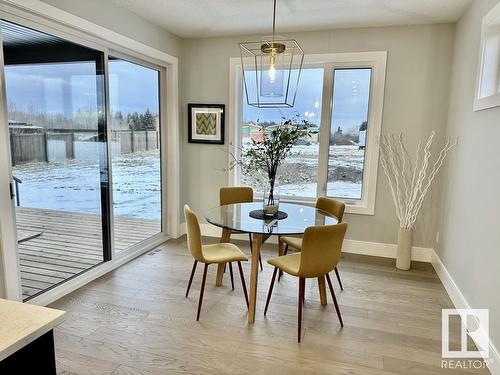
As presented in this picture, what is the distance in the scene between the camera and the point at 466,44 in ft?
10.4

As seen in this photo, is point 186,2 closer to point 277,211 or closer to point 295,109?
point 295,109

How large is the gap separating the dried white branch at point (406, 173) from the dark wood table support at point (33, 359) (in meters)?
3.56

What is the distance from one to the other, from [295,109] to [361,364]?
2.98 metres

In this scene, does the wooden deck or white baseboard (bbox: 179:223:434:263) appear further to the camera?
white baseboard (bbox: 179:223:434:263)

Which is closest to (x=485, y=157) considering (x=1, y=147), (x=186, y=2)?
(x=186, y=2)

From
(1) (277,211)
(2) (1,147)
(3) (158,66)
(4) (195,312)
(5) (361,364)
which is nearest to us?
(5) (361,364)

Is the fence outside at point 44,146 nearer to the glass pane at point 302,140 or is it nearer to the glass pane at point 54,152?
the glass pane at point 54,152

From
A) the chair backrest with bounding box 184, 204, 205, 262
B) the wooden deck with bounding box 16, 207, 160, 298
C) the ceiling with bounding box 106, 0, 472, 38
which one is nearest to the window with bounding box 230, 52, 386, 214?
the ceiling with bounding box 106, 0, 472, 38

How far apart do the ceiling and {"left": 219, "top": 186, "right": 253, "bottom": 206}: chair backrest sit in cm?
185

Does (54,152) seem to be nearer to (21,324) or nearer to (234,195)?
(234,195)

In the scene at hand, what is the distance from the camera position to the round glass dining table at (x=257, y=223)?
2.54m

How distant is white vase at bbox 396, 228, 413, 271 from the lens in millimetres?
3648

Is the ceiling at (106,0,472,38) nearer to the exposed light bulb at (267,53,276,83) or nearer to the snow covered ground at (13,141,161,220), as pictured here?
the exposed light bulb at (267,53,276,83)

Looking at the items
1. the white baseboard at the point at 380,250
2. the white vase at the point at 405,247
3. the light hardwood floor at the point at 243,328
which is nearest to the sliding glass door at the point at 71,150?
the light hardwood floor at the point at 243,328
